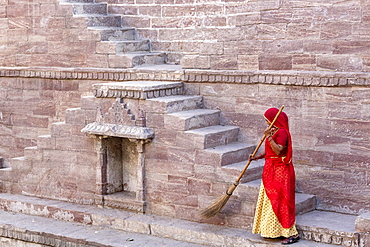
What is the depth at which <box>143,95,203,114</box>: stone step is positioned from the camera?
1129 centimetres

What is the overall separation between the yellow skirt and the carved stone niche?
81.3 inches

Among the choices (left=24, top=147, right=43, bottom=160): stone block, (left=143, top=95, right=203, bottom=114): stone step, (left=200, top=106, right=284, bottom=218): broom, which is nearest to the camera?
(left=200, top=106, right=284, bottom=218): broom

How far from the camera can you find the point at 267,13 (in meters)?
11.4

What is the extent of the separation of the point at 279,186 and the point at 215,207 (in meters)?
1.03

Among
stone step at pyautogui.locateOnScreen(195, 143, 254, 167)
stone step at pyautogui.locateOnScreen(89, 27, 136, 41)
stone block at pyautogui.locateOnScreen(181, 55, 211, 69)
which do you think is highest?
stone step at pyautogui.locateOnScreen(89, 27, 136, 41)


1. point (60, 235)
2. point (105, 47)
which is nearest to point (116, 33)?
point (105, 47)

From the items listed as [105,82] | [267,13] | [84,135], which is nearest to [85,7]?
[105,82]

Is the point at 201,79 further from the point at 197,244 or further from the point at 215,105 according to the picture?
the point at 197,244

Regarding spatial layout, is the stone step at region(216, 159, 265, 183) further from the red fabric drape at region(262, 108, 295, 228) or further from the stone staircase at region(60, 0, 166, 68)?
the stone staircase at region(60, 0, 166, 68)

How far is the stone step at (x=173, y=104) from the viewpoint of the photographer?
1129 cm

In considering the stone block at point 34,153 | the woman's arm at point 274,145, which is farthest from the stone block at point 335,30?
the stone block at point 34,153

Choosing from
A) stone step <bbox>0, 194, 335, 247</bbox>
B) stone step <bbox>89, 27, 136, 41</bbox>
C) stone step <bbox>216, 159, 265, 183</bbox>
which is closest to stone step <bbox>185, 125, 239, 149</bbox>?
stone step <bbox>216, 159, 265, 183</bbox>

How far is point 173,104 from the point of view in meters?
11.4

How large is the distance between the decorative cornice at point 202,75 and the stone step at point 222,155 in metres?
0.98
